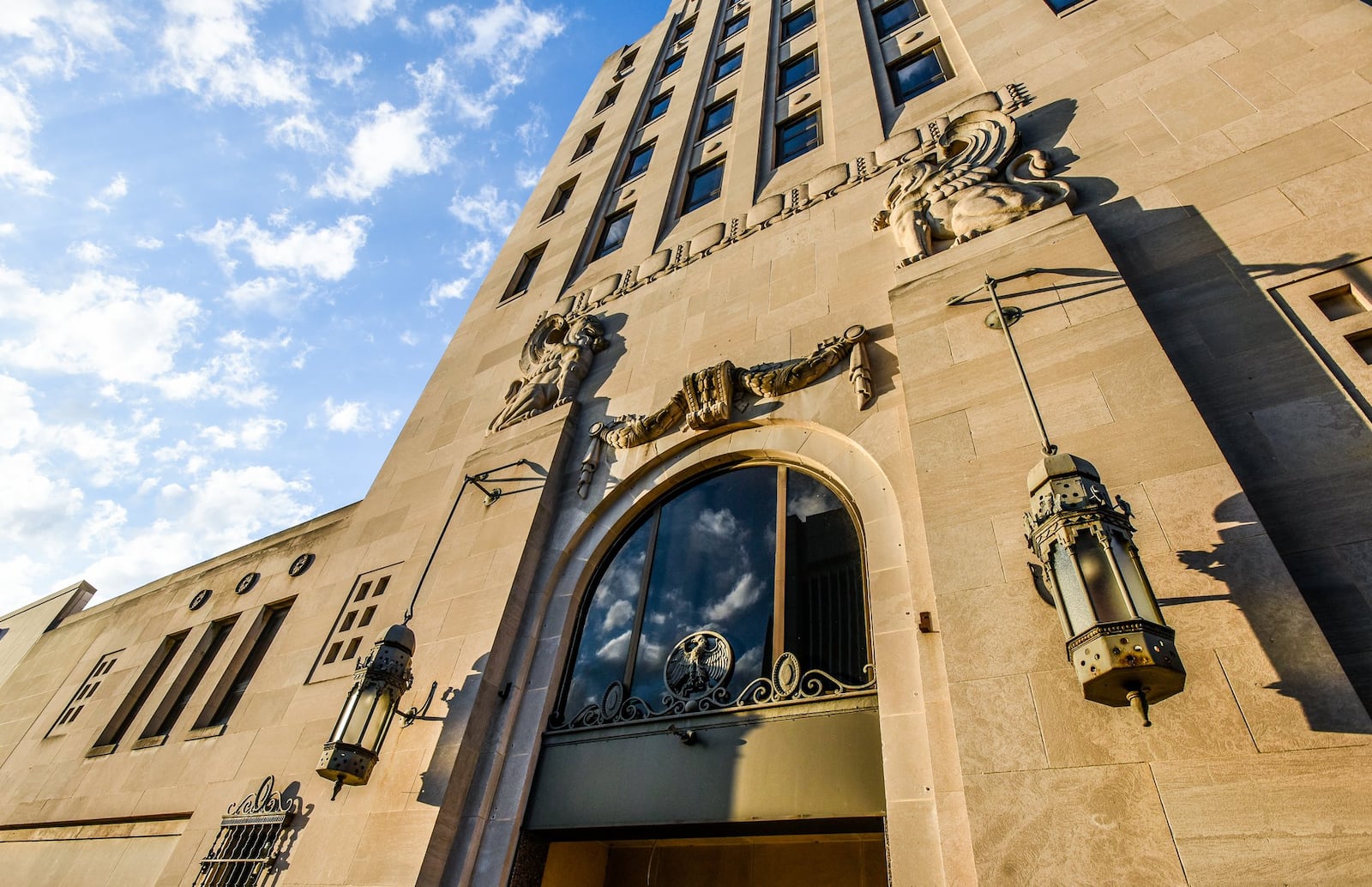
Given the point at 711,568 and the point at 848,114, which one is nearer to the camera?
the point at 711,568

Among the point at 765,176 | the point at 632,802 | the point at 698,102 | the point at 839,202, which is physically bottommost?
the point at 632,802

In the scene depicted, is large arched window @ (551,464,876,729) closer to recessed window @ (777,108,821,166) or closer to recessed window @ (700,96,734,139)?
recessed window @ (777,108,821,166)

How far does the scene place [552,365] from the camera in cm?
1215

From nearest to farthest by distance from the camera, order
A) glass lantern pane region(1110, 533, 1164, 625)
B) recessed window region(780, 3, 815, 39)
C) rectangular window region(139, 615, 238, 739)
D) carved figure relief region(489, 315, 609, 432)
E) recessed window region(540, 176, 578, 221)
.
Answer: glass lantern pane region(1110, 533, 1164, 625)
carved figure relief region(489, 315, 609, 432)
rectangular window region(139, 615, 238, 739)
recessed window region(780, 3, 815, 39)
recessed window region(540, 176, 578, 221)

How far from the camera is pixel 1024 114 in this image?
1012cm

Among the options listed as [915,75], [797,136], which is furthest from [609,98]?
[915,75]

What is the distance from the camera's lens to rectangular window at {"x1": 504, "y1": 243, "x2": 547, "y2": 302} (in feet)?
55.4

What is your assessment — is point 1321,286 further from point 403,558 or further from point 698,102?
point 698,102

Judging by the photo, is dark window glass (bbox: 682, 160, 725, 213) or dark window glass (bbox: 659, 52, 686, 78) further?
dark window glass (bbox: 659, 52, 686, 78)

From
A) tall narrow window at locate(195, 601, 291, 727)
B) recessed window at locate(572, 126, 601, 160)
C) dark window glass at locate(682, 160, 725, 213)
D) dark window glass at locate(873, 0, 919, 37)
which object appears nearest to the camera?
tall narrow window at locate(195, 601, 291, 727)

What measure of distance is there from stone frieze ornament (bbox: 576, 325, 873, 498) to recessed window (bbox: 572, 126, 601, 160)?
49.8 feet

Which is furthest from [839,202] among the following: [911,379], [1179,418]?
[1179,418]

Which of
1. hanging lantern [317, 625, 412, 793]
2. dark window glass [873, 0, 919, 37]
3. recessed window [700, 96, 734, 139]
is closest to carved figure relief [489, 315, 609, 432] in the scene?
hanging lantern [317, 625, 412, 793]

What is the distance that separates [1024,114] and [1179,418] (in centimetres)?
703
